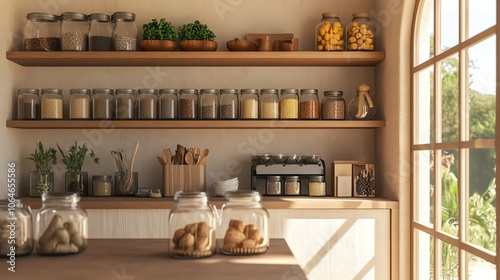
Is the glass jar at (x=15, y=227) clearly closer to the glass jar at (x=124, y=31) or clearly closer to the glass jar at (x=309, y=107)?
the glass jar at (x=124, y=31)

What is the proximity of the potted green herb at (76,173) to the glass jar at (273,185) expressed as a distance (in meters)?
1.22

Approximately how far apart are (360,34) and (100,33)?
67.4 inches

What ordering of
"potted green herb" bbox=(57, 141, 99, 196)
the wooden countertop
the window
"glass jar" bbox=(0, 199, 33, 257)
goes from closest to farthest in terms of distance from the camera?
1. the wooden countertop
2. "glass jar" bbox=(0, 199, 33, 257)
3. the window
4. "potted green herb" bbox=(57, 141, 99, 196)

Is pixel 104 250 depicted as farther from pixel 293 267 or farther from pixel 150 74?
pixel 150 74

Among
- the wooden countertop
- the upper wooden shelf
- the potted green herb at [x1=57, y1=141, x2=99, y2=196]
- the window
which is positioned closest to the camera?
the wooden countertop

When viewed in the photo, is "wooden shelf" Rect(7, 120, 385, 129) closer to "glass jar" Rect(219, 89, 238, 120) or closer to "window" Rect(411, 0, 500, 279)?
"glass jar" Rect(219, 89, 238, 120)

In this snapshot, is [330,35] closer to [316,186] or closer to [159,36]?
[316,186]

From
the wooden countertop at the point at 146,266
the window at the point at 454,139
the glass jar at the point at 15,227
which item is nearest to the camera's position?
the wooden countertop at the point at 146,266

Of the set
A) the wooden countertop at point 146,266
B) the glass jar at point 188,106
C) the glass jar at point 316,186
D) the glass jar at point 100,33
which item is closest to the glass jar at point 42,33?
the glass jar at point 100,33

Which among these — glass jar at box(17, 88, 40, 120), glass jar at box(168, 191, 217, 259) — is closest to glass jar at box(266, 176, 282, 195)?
glass jar at box(17, 88, 40, 120)

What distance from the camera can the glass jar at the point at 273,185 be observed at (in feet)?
14.4

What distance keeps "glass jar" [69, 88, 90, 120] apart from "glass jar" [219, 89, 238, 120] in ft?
2.93

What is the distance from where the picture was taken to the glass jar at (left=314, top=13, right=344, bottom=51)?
4426mm

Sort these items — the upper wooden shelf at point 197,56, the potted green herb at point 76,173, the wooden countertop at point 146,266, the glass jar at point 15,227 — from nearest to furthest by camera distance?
1. the wooden countertop at point 146,266
2. the glass jar at point 15,227
3. the upper wooden shelf at point 197,56
4. the potted green herb at point 76,173
